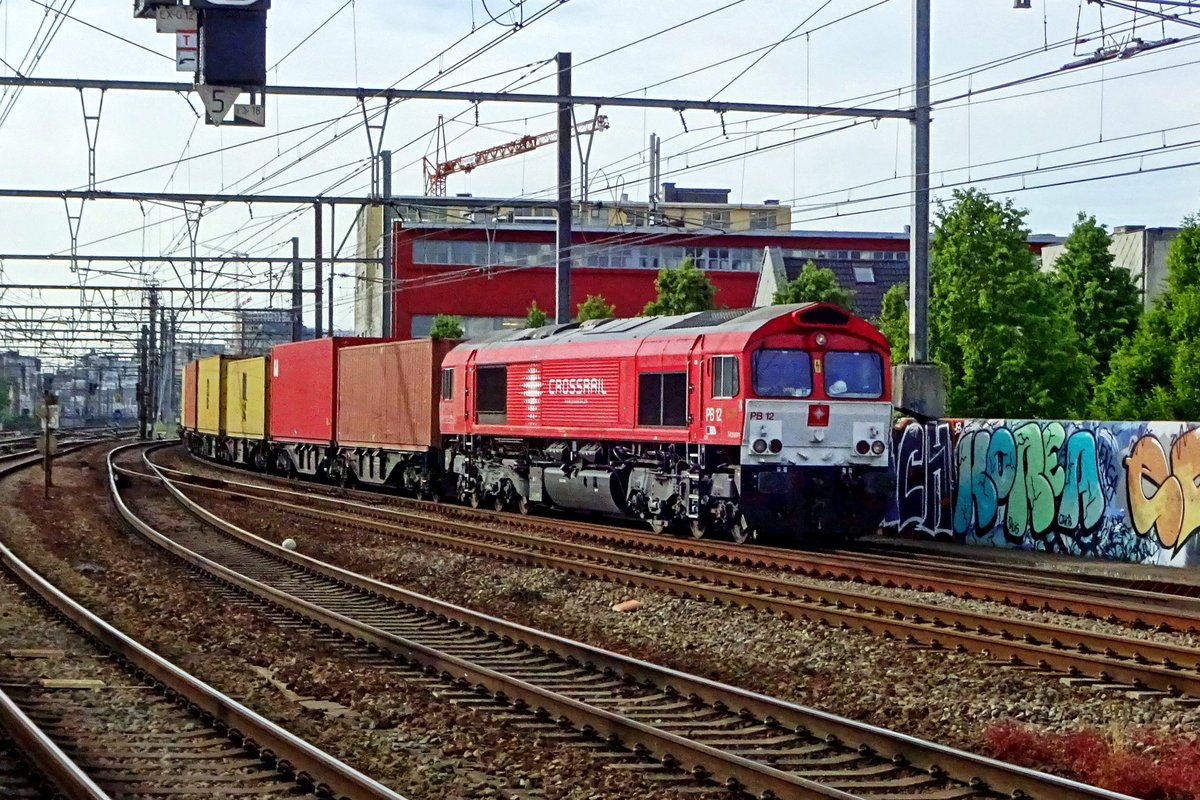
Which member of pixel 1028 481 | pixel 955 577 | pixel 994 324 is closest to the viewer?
pixel 955 577

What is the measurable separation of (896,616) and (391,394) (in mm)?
20302

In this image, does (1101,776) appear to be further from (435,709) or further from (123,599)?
(123,599)

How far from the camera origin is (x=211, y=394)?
5169cm

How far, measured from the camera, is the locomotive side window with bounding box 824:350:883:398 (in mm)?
21016

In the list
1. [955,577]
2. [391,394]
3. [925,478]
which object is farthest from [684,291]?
[955,577]

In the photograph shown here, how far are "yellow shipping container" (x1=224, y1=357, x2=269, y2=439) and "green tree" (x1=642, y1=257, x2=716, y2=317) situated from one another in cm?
1208

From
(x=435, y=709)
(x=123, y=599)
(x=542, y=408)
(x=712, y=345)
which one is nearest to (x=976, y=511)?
(x=712, y=345)

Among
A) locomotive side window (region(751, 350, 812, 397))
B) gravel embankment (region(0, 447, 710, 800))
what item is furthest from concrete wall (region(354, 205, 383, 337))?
gravel embankment (region(0, 447, 710, 800))

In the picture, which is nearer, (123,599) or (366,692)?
(366,692)

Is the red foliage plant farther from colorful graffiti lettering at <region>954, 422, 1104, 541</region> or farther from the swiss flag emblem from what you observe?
colorful graffiti lettering at <region>954, 422, 1104, 541</region>

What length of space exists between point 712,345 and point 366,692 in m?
10.8

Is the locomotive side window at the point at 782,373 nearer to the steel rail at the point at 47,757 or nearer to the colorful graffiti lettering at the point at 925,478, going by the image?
the colorful graffiti lettering at the point at 925,478

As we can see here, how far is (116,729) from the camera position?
991 centimetres

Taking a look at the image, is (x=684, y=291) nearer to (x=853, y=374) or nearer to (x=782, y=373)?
(x=853, y=374)
